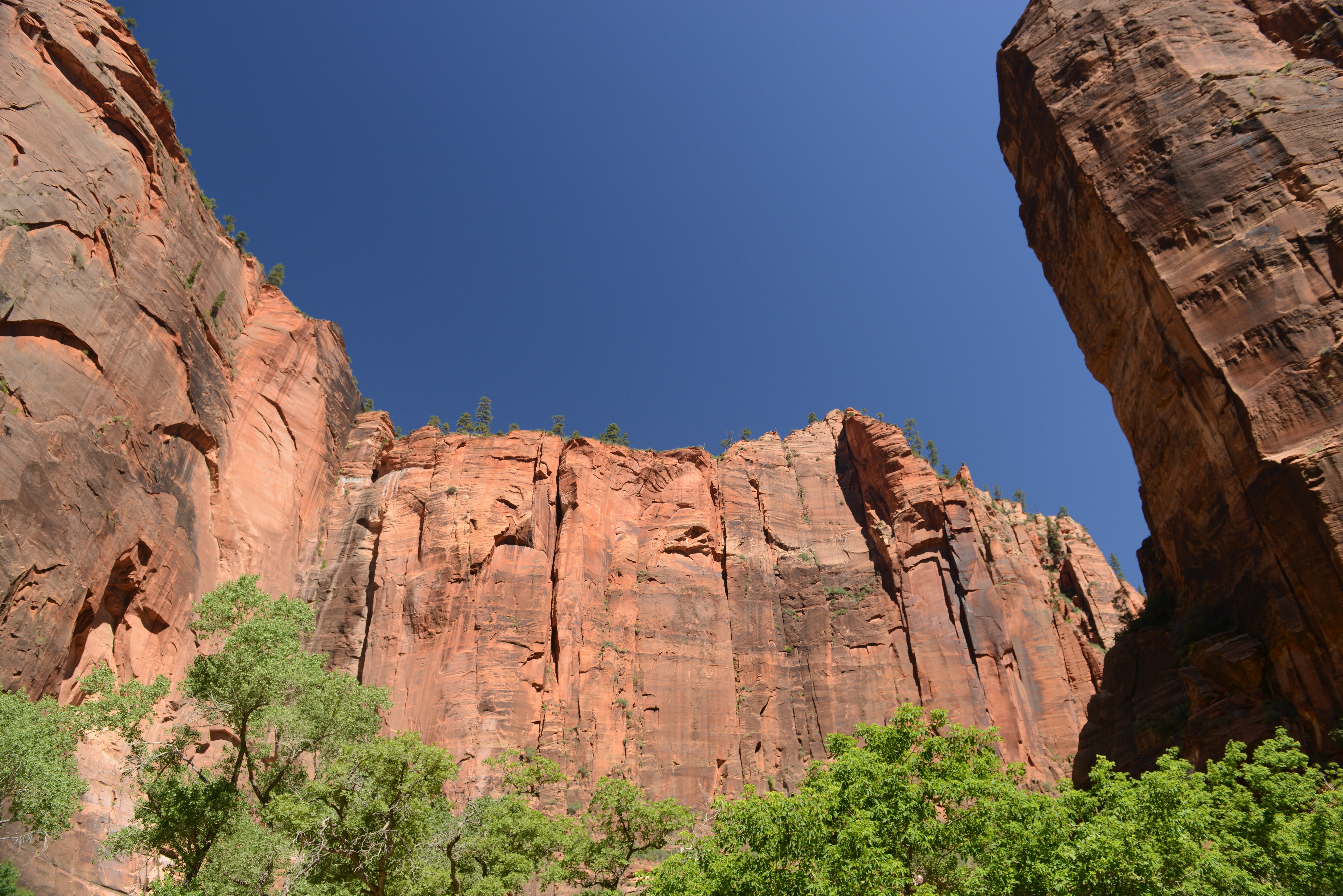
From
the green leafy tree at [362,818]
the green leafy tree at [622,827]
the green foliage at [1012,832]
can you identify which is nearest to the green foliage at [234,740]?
the green leafy tree at [362,818]

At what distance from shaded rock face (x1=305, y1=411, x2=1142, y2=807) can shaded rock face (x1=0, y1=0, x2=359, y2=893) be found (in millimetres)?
8605

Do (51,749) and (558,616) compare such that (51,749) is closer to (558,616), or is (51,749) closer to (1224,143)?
(558,616)

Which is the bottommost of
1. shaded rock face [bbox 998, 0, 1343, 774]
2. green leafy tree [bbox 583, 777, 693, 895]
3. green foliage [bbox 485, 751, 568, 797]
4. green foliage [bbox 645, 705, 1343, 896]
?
green foliage [bbox 645, 705, 1343, 896]

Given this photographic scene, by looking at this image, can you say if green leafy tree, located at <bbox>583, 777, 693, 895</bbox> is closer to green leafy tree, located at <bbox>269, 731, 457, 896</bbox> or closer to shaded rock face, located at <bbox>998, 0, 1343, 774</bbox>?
green leafy tree, located at <bbox>269, 731, 457, 896</bbox>

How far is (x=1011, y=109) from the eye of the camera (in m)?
39.5

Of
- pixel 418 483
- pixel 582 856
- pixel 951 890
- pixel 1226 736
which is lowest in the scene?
pixel 951 890

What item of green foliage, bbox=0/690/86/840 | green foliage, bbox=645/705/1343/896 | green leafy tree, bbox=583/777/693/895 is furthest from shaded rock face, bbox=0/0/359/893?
green foliage, bbox=645/705/1343/896

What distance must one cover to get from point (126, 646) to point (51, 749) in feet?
46.8

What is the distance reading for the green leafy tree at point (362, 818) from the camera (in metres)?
22.8

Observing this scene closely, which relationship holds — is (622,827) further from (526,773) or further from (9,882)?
(9,882)

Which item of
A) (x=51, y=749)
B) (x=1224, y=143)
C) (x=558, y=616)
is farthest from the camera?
(x=558, y=616)

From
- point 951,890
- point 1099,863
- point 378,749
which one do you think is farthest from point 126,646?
point 1099,863

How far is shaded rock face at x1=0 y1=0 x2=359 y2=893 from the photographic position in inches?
1143

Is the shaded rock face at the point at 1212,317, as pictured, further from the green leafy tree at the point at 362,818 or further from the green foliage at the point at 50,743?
the green foliage at the point at 50,743
